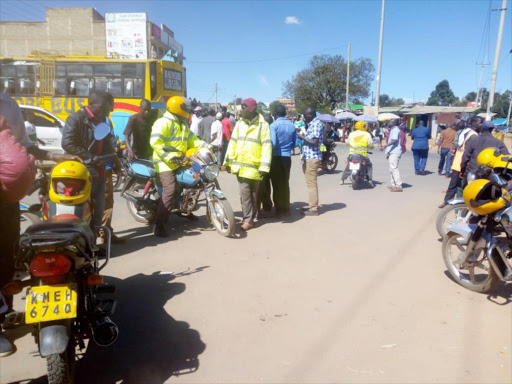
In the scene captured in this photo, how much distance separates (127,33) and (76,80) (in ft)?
99.4

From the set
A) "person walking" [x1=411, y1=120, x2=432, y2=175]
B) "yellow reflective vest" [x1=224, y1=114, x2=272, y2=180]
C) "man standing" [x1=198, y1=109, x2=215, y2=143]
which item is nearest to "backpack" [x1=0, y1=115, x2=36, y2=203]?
"yellow reflective vest" [x1=224, y1=114, x2=272, y2=180]

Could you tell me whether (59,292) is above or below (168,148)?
below

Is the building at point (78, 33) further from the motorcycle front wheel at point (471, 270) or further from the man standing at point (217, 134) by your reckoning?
the motorcycle front wheel at point (471, 270)

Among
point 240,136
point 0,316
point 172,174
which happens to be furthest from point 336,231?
point 0,316

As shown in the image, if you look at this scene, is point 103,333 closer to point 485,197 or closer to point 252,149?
point 485,197

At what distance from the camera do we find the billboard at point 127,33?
135 feet

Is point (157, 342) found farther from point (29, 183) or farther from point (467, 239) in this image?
point (467, 239)

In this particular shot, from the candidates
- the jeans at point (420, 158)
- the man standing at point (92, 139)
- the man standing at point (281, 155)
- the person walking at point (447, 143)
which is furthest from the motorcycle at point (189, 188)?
the person walking at point (447, 143)

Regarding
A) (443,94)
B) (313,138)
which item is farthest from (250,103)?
(443,94)

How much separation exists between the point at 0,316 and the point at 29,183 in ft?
2.87

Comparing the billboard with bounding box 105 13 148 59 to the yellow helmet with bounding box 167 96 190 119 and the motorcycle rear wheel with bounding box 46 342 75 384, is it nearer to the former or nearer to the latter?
the yellow helmet with bounding box 167 96 190 119

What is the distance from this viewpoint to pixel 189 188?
18.6 feet

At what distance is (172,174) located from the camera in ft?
17.8

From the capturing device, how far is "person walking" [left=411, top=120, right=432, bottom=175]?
38.3ft
